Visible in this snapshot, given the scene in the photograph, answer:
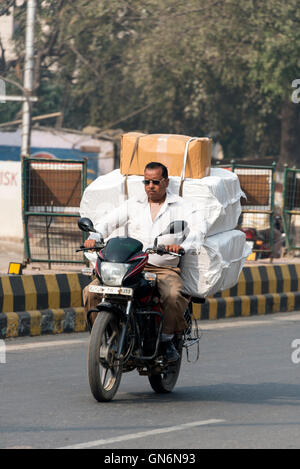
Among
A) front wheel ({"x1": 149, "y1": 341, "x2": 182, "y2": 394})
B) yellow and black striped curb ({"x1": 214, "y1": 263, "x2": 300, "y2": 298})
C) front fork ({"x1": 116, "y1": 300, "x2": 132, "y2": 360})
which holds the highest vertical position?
front fork ({"x1": 116, "y1": 300, "x2": 132, "y2": 360})

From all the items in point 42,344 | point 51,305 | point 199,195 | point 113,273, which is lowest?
point 42,344

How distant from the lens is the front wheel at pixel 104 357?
7.02 meters

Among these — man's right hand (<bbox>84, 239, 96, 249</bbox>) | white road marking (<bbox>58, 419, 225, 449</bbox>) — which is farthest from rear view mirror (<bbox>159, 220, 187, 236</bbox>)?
white road marking (<bbox>58, 419, 225, 449</bbox>)

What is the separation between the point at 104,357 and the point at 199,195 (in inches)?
68.3

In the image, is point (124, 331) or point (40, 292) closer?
point (124, 331)

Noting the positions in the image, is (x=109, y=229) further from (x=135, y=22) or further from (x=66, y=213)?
(x=135, y=22)

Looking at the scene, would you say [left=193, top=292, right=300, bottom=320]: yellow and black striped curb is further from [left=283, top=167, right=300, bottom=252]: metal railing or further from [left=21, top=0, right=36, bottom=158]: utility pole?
[left=21, top=0, right=36, bottom=158]: utility pole

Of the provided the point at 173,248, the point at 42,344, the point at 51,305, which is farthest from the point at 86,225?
the point at 51,305

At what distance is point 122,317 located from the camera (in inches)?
287

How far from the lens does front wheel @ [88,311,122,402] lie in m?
7.02

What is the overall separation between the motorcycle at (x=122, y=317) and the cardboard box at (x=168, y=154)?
1379 mm

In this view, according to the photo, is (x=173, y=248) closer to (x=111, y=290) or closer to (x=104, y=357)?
(x=111, y=290)

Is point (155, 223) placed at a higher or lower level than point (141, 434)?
higher

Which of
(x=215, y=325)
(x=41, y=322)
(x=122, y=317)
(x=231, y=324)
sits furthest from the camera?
(x=231, y=324)
